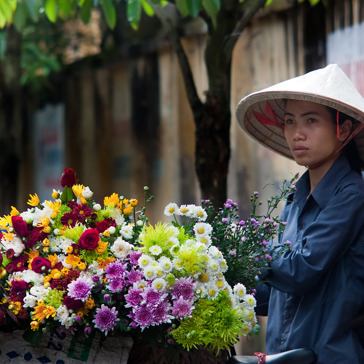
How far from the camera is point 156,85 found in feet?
22.4

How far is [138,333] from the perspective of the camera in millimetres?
2002

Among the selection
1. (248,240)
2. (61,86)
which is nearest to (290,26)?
(248,240)

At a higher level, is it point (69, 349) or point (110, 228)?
point (110, 228)

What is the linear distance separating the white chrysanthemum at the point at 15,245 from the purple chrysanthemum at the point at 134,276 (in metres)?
0.39

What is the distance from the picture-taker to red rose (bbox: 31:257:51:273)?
6.67 feet

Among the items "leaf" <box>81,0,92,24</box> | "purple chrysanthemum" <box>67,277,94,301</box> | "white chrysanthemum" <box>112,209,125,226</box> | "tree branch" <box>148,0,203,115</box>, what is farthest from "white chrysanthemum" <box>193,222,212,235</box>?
"leaf" <box>81,0,92,24</box>

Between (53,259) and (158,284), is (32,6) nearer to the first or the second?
(53,259)

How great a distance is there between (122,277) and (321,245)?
64 centimetres

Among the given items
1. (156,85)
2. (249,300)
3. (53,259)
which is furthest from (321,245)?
(156,85)

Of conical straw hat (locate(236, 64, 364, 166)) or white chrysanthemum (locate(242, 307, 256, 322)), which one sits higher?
Result: conical straw hat (locate(236, 64, 364, 166))

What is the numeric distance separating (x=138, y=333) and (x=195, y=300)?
197mm

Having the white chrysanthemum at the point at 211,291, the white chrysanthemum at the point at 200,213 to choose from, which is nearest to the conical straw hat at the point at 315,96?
the white chrysanthemum at the point at 200,213

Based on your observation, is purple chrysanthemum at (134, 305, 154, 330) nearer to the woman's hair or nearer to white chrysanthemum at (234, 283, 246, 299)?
white chrysanthemum at (234, 283, 246, 299)

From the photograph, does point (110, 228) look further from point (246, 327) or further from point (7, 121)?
point (7, 121)
